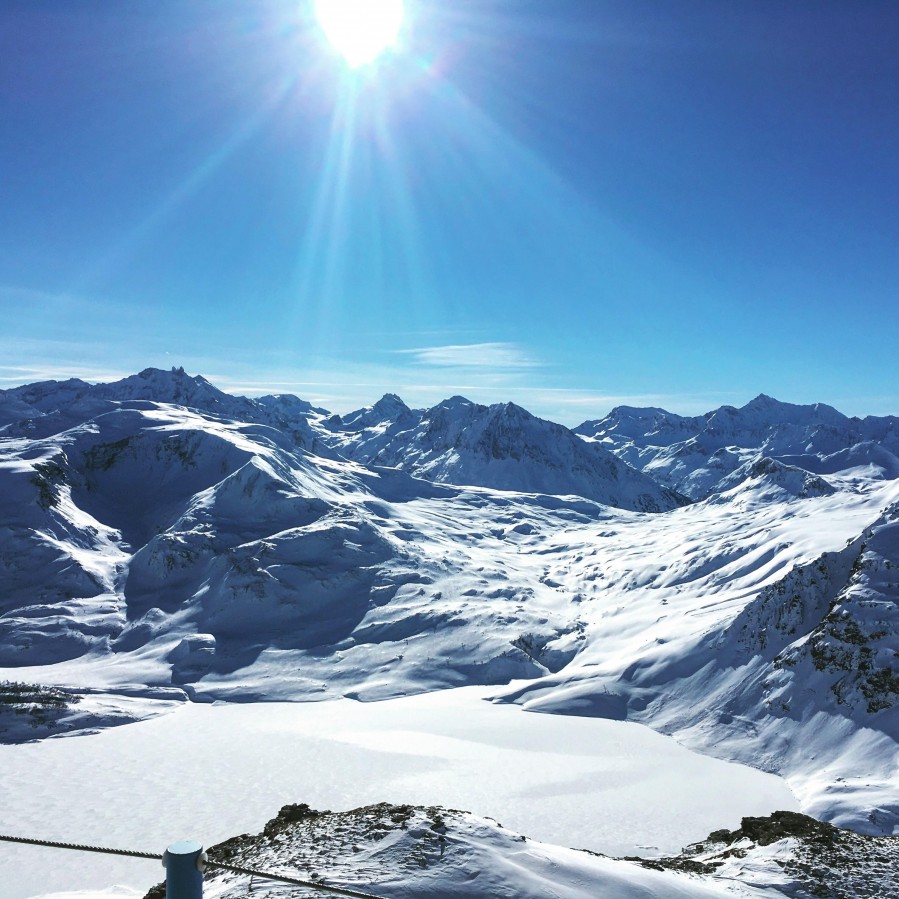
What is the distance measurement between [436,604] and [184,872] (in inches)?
4476

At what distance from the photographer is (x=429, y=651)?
102m

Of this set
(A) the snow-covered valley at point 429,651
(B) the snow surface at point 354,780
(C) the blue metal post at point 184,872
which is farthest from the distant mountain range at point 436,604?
(C) the blue metal post at point 184,872

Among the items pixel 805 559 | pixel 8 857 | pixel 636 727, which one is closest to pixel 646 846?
pixel 636 727

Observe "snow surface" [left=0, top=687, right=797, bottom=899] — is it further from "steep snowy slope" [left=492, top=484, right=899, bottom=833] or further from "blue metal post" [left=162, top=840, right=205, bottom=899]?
"blue metal post" [left=162, top=840, right=205, bottom=899]

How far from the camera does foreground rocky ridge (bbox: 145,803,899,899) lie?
Result: 21.2m

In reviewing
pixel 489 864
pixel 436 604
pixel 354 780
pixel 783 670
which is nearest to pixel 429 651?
pixel 436 604

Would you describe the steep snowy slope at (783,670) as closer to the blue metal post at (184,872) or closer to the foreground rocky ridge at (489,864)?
the foreground rocky ridge at (489,864)

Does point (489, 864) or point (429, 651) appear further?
point (429, 651)

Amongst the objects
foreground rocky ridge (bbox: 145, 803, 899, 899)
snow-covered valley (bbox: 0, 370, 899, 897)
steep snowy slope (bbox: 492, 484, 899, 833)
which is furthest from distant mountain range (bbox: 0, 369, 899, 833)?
foreground rocky ridge (bbox: 145, 803, 899, 899)

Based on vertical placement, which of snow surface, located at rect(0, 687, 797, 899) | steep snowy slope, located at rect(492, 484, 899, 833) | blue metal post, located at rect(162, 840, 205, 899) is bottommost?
snow surface, located at rect(0, 687, 797, 899)

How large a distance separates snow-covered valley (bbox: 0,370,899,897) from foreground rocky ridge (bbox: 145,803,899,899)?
16.8 metres

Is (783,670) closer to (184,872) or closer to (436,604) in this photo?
(436,604)

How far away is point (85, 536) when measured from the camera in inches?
5615

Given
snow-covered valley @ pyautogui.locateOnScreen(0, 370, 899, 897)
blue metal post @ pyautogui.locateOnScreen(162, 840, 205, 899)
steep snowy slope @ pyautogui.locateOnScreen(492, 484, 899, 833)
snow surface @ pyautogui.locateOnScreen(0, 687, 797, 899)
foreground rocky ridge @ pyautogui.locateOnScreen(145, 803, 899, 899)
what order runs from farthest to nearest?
1. snow-covered valley @ pyautogui.locateOnScreen(0, 370, 899, 897)
2. steep snowy slope @ pyautogui.locateOnScreen(492, 484, 899, 833)
3. snow surface @ pyautogui.locateOnScreen(0, 687, 797, 899)
4. foreground rocky ridge @ pyautogui.locateOnScreen(145, 803, 899, 899)
5. blue metal post @ pyautogui.locateOnScreen(162, 840, 205, 899)
